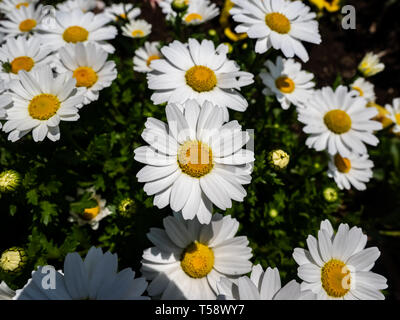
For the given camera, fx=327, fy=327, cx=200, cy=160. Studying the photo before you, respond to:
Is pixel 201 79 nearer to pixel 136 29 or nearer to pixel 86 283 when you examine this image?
pixel 86 283

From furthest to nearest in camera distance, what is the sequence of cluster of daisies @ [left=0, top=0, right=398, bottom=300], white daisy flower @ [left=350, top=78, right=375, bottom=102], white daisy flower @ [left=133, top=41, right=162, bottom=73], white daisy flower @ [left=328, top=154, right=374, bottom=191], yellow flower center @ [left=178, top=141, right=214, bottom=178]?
white daisy flower @ [left=350, top=78, right=375, bottom=102]
white daisy flower @ [left=133, top=41, right=162, bottom=73]
white daisy flower @ [left=328, top=154, right=374, bottom=191]
yellow flower center @ [left=178, top=141, right=214, bottom=178]
cluster of daisies @ [left=0, top=0, right=398, bottom=300]

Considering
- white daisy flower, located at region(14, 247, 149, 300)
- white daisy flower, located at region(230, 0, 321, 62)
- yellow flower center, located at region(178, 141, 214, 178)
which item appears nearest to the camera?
white daisy flower, located at region(14, 247, 149, 300)

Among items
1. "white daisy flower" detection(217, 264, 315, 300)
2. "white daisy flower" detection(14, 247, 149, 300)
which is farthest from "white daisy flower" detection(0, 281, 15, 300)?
"white daisy flower" detection(217, 264, 315, 300)

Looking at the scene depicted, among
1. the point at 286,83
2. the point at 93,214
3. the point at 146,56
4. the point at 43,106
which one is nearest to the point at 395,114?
the point at 286,83

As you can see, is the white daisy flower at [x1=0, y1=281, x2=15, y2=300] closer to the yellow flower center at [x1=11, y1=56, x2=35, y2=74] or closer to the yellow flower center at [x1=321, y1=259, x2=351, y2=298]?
the yellow flower center at [x1=11, y1=56, x2=35, y2=74]

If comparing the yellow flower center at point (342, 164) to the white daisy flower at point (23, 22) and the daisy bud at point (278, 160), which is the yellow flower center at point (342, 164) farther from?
the white daisy flower at point (23, 22)
